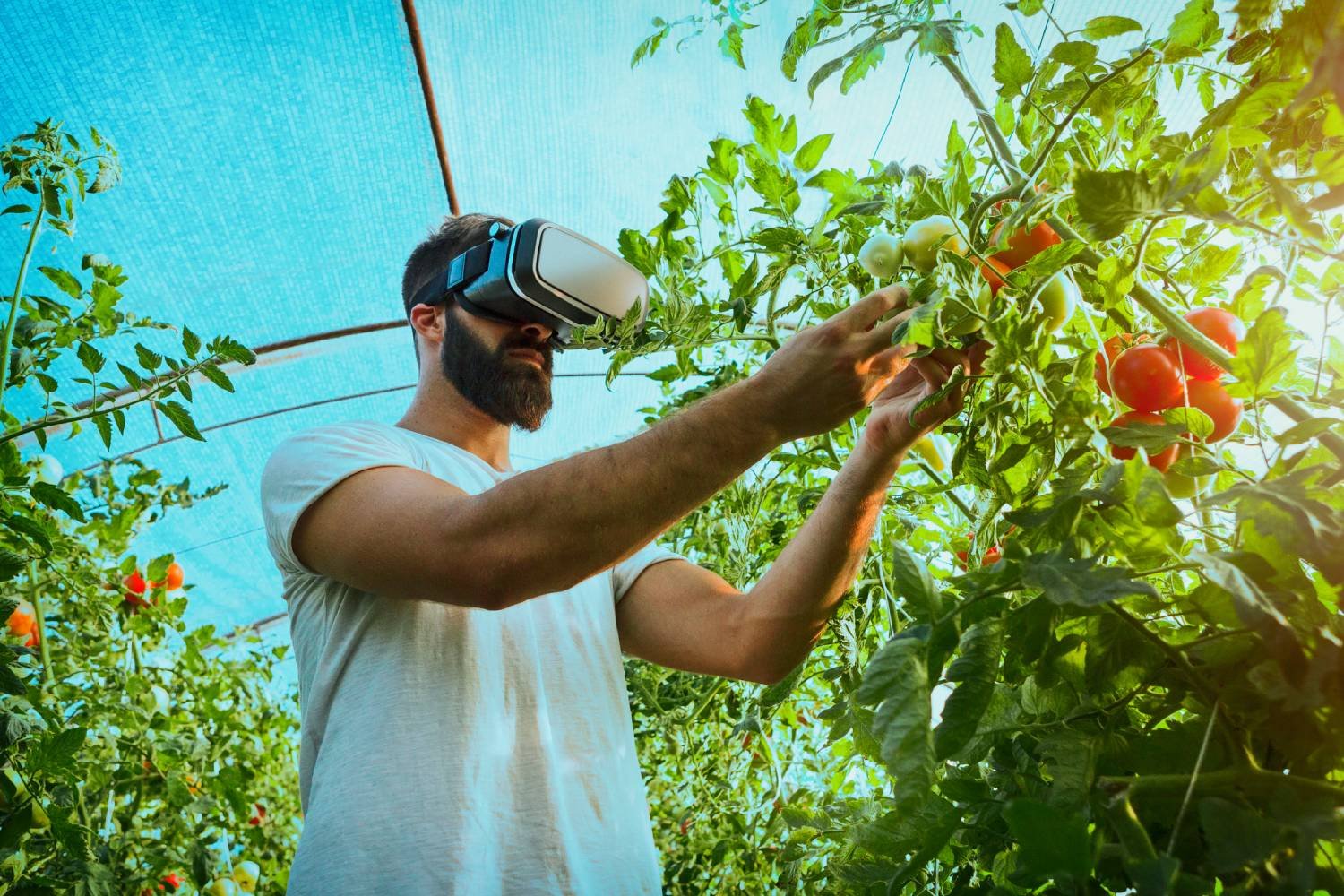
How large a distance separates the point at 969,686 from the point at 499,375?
1.23m

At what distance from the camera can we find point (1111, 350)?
0.74m

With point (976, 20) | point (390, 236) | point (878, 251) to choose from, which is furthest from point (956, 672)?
point (390, 236)

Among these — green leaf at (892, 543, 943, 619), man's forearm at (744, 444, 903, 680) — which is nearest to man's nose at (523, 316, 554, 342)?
man's forearm at (744, 444, 903, 680)

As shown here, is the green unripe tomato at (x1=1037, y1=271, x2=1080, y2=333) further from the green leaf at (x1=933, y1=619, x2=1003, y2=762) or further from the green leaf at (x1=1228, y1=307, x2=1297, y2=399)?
Answer: the green leaf at (x1=933, y1=619, x2=1003, y2=762)

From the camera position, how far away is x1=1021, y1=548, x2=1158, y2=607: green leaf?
38 cm

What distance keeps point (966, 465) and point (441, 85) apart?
2053mm

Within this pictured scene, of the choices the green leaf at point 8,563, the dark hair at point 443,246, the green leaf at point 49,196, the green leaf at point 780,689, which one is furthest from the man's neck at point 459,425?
the green leaf at point 780,689

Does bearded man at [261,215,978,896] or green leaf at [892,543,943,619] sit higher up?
bearded man at [261,215,978,896]

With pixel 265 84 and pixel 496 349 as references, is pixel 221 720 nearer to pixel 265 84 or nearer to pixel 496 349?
pixel 496 349

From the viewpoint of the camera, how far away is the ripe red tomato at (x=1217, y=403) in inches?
26.8

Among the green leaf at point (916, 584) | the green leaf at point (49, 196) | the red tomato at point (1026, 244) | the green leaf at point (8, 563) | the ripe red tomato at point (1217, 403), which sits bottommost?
the green leaf at point (916, 584)

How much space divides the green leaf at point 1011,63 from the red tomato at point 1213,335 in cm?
22

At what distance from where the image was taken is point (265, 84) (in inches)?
89.2

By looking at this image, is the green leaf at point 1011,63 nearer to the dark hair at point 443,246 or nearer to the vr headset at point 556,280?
the vr headset at point 556,280
